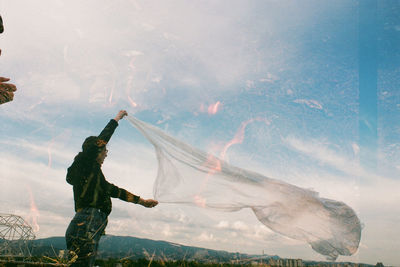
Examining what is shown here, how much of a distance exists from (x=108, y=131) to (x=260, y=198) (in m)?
4.66

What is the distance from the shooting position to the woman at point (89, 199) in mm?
4543

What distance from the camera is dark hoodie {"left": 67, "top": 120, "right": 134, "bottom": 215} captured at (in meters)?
4.96

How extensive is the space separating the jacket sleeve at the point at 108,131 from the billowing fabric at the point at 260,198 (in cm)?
187

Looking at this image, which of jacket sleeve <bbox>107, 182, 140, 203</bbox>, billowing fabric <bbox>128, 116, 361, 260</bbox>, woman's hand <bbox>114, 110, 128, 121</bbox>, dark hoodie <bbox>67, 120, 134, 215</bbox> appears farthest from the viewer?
billowing fabric <bbox>128, 116, 361, 260</bbox>

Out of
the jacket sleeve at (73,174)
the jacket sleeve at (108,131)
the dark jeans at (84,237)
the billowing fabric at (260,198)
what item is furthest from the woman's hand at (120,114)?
the dark jeans at (84,237)

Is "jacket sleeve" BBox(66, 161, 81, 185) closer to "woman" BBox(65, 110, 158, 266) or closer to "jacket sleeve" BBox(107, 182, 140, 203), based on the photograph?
"woman" BBox(65, 110, 158, 266)

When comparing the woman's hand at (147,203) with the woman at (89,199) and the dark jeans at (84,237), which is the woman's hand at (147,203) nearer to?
the woman at (89,199)

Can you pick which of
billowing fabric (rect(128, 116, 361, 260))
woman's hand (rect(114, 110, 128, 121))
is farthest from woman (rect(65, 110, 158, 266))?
billowing fabric (rect(128, 116, 361, 260))

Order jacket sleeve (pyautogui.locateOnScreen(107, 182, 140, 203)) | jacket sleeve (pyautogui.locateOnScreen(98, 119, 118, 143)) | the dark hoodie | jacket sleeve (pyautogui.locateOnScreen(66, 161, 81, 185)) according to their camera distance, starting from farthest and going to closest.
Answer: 1. jacket sleeve (pyautogui.locateOnScreen(98, 119, 118, 143))
2. jacket sleeve (pyautogui.locateOnScreen(107, 182, 140, 203))
3. jacket sleeve (pyautogui.locateOnScreen(66, 161, 81, 185))
4. the dark hoodie

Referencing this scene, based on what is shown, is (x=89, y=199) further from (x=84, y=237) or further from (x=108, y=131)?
(x=108, y=131)

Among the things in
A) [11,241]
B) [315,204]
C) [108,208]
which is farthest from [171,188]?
[11,241]

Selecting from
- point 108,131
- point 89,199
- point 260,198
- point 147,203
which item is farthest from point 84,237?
point 260,198

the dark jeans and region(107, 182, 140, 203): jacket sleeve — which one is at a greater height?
region(107, 182, 140, 203): jacket sleeve

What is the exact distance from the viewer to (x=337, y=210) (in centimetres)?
789
